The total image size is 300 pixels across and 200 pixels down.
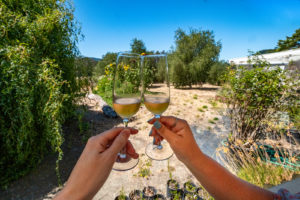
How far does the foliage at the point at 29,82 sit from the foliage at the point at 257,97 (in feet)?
11.6

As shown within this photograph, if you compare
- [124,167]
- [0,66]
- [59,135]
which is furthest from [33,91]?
[124,167]

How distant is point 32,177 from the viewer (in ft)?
9.55

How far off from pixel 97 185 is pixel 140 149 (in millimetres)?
3269

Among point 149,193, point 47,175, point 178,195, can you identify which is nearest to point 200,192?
point 178,195

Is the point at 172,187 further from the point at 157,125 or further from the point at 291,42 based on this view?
the point at 291,42

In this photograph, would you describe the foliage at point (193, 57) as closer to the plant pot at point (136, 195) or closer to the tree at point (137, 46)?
the tree at point (137, 46)

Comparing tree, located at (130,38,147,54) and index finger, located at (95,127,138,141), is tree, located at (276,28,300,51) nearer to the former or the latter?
tree, located at (130,38,147,54)

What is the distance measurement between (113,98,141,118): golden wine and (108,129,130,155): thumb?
191mm

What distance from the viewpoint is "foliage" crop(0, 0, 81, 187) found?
7.47ft

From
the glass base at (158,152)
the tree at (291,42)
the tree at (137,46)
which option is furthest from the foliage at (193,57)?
the tree at (291,42)

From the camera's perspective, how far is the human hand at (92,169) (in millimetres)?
848

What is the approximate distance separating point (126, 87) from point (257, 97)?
3.02m

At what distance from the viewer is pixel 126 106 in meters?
1.27

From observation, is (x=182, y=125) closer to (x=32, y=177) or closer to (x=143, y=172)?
(x=143, y=172)
